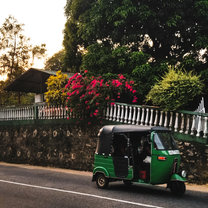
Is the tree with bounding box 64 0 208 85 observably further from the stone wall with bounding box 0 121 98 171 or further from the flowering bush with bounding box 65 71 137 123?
the stone wall with bounding box 0 121 98 171

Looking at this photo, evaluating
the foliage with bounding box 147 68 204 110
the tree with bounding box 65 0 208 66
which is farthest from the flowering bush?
the tree with bounding box 65 0 208 66

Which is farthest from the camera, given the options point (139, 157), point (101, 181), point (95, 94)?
point (95, 94)

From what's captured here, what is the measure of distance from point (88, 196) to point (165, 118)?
509 centimetres

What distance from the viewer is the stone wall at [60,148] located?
36.0ft

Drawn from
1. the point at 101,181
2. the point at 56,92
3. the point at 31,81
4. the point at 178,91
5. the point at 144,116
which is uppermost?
the point at 178,91

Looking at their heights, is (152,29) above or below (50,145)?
above

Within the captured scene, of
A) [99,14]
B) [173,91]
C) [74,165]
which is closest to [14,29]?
[99,14]

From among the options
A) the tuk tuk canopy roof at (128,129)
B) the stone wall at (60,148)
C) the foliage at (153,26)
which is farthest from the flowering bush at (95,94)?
the tuk tuk canopy roof at (128,129)

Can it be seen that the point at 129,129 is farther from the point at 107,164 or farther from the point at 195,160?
the point at 195,160

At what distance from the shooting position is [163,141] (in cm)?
856

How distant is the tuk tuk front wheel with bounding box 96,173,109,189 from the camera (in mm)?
9523

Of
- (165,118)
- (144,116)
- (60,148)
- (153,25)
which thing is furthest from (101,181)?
(153,25)

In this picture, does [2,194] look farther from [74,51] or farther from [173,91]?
[74,51]

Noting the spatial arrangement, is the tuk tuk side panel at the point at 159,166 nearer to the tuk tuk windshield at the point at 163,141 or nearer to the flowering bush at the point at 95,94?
the tuk tuk windshield at the point at 163,141
